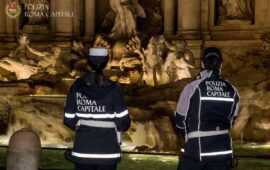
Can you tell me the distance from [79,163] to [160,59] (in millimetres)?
12658

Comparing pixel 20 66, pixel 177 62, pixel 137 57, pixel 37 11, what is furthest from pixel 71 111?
pixel 37 11

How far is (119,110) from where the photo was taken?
18.8 feet

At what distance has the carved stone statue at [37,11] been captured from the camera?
24.2 m

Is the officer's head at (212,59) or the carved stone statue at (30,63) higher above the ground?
the officer's head at (212,59)

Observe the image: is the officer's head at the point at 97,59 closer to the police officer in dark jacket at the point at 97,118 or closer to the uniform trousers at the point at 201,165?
the police officer in dark jacket at the point at 97,118

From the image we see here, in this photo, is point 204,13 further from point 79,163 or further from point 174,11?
point 79,163

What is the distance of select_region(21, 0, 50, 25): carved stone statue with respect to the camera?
24172mm

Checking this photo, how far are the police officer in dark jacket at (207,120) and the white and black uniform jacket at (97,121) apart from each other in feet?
2.17

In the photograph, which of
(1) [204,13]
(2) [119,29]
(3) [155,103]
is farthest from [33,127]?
(1) [204,13]

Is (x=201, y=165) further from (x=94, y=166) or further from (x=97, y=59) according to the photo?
(x=97, y=59)

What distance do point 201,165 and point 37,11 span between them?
63.3ft

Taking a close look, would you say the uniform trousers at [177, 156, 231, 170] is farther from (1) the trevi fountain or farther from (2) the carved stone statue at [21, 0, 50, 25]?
(2) the carved stone statue at [21, 0, 50, 25]

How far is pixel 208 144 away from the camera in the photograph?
19.3ft

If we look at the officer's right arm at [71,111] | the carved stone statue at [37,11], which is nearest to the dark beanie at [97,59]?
the officer's right arm at [71,111]
